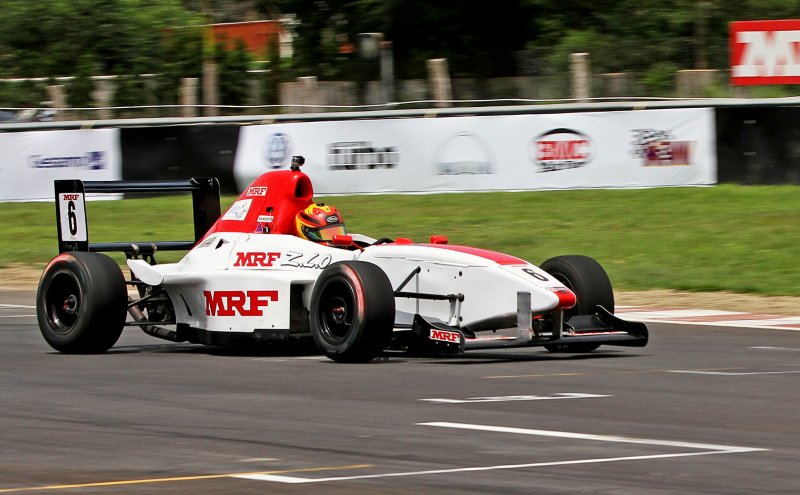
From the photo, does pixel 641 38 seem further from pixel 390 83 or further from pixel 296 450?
pixel 296 450

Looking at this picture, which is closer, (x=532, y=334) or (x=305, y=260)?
(x=532, y=334)

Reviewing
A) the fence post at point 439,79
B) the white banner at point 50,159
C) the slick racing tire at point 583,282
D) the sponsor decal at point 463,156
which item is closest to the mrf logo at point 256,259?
the slick racing tire at point 583,282

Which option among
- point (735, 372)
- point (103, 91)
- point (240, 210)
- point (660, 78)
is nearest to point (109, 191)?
point (240, 210)

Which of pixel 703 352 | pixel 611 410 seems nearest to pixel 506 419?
pixel 611 410

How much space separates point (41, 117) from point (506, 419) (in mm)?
24476

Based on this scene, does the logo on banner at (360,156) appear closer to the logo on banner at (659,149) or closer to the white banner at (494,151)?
the white banner at (494,151)

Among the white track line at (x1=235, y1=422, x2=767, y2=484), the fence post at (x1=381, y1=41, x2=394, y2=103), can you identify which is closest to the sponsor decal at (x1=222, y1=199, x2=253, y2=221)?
the white track line at (x1=235, y1=422, x2=767, y2=484)

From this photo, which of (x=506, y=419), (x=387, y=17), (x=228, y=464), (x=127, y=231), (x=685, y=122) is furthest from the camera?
(x=387, y=17)

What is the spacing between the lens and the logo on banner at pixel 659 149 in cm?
2373

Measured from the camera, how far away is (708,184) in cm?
2381

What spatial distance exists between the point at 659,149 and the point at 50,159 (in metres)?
10.5

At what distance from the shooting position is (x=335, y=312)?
38.5 ft

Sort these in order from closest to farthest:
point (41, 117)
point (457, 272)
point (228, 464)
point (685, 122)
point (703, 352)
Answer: point (228, 464), point (457, 272), point (703, 352), point (685, 122), point (41, 117)

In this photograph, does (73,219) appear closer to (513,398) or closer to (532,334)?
(532,334)
